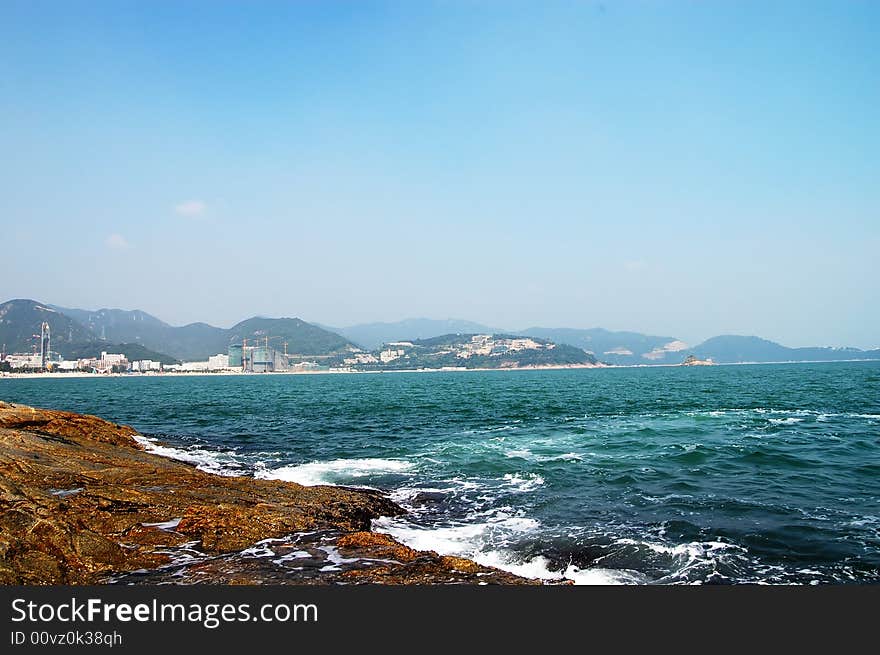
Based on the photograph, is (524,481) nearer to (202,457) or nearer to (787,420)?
(202,457)

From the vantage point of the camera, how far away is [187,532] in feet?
43.4

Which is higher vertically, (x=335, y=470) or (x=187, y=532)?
(x=187, y=532)

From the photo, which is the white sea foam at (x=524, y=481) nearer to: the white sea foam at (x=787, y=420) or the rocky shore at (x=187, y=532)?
the rocky shore at (x=187, y=532)

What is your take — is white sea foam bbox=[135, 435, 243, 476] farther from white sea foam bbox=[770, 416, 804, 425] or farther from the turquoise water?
white sea foam bbox=[770, 416, 804, 425]

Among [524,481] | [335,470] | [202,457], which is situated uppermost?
[524,481]

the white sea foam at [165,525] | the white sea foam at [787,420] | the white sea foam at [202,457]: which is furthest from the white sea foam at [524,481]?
the white sea foam at [787,420]

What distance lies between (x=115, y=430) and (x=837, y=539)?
3318 centimetres

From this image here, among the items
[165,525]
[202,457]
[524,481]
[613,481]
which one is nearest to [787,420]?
[613,481]

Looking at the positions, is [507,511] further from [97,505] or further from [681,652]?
[97,505]

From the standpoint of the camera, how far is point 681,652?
7.06 m

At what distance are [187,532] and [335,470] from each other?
12005 mm

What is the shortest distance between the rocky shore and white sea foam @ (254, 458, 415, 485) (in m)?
3.99

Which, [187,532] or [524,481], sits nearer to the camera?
[187,532]

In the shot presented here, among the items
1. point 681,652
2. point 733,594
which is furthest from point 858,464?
point 681,652
